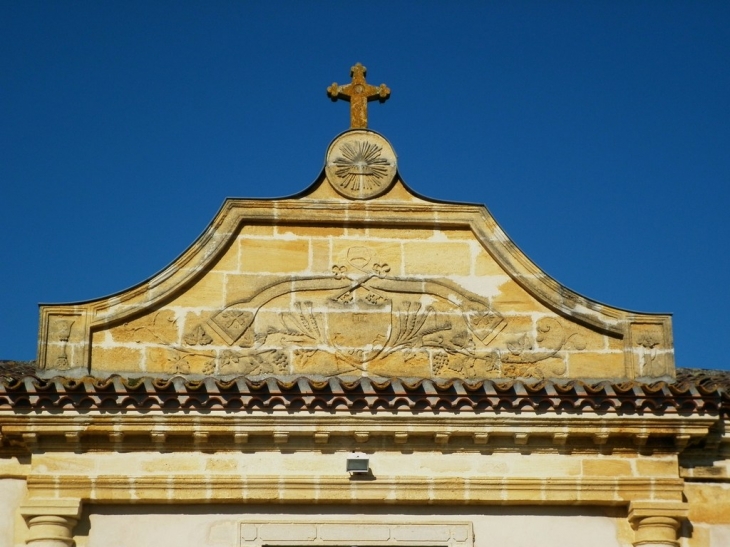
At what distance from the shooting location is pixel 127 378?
632 inches

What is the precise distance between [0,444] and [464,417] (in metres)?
5.04

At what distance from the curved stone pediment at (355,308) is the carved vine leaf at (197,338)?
0.04 ft

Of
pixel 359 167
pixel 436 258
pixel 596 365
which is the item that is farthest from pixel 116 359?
pixel 596 365

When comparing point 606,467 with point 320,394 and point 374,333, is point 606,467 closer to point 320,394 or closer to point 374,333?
point 374,333

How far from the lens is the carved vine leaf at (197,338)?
649 inches

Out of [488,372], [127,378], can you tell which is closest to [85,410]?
[127,378]

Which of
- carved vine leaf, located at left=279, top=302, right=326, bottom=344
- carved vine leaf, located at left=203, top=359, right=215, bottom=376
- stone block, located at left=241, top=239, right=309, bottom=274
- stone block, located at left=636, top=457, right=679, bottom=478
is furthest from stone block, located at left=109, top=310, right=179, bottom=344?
stone block, located at left=636, top=457, right=679, bottom=478

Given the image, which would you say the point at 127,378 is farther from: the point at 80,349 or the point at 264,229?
the point at 264,229

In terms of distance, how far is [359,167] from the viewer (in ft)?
57.0

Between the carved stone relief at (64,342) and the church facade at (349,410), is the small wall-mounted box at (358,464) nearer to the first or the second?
the church facade at (349,410)

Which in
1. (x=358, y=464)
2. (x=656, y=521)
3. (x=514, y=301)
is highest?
(x=514, y=301)

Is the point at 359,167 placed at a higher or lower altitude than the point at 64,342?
higher

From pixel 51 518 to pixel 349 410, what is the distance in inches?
132

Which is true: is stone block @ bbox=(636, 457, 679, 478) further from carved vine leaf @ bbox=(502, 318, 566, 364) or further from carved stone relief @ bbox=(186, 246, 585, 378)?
carved vine leaf @ bbox=(502, 318, 566, 364)
